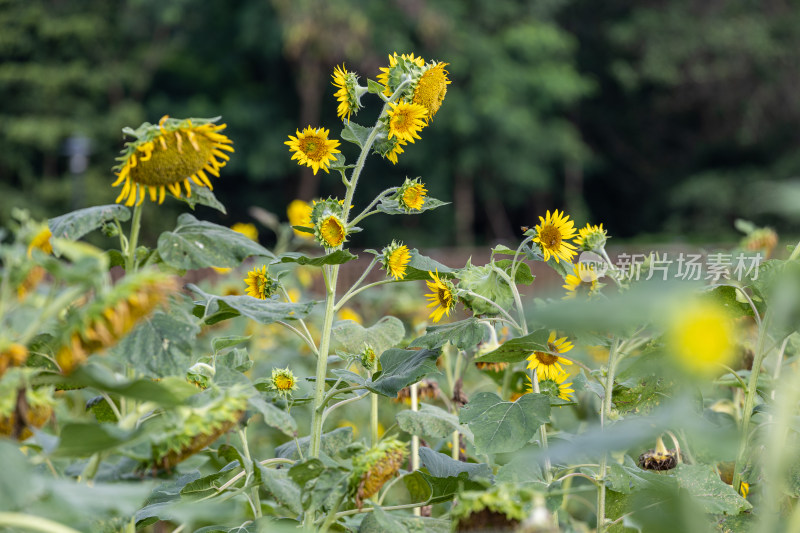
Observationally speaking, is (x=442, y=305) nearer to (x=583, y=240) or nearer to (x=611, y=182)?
(x=583, y=240)

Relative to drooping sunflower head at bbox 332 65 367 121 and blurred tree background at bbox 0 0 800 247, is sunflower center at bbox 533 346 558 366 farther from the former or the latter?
blurred tree background at bbox 0 0 800 247

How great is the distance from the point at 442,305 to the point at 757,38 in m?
15.6

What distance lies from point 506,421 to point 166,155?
0.36 m

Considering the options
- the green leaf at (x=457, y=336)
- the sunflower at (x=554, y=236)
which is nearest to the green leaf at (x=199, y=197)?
the green leaf at (x=457, y=336)

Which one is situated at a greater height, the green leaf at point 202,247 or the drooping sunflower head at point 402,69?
the drooping sunflower head at point 402,69

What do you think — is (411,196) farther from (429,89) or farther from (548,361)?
(548,361)

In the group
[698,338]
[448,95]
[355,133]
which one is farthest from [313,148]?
[448,95]

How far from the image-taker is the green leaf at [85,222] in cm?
62

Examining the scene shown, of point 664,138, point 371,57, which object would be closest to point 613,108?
point 664,138

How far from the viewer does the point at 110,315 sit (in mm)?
423

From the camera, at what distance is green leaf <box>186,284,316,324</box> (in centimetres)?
64

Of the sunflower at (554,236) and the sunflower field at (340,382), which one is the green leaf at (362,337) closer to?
the sunflower field at (340,382)

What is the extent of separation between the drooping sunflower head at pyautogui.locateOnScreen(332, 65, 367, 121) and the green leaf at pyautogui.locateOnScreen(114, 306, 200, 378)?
353 millimetres

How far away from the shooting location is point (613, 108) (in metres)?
17.2
